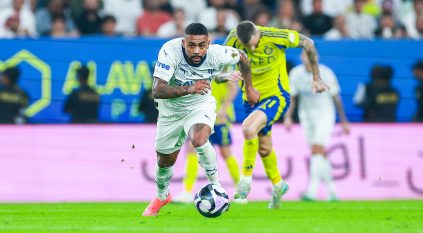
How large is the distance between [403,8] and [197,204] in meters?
A: 12.2

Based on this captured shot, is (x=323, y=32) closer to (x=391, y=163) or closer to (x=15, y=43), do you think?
(x=391, y=163)

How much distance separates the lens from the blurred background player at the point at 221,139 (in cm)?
1812

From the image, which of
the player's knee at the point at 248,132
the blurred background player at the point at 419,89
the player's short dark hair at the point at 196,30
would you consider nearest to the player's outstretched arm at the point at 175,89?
the player's short dark hair at the point at 196,30

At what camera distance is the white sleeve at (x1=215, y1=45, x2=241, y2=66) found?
1272 cm

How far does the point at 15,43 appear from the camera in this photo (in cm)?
1934

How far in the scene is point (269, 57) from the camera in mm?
14758

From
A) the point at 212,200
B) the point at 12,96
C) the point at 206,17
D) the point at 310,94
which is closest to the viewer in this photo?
the point at 212,200

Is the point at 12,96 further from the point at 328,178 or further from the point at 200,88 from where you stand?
the point at 200,88

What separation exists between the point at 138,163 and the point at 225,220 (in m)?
7.18

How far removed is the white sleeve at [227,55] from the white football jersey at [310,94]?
658cm

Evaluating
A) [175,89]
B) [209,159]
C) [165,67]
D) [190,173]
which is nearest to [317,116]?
[190,173]

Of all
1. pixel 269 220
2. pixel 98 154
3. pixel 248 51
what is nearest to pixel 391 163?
pixel 98 154

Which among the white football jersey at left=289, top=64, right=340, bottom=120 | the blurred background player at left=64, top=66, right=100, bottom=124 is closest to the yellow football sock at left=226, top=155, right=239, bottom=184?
the white football jersey at left=289, top=64, right=340, bottom=120

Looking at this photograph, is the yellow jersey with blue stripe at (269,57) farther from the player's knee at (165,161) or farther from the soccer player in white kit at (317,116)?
the soccer player in white kit at (317,116)
